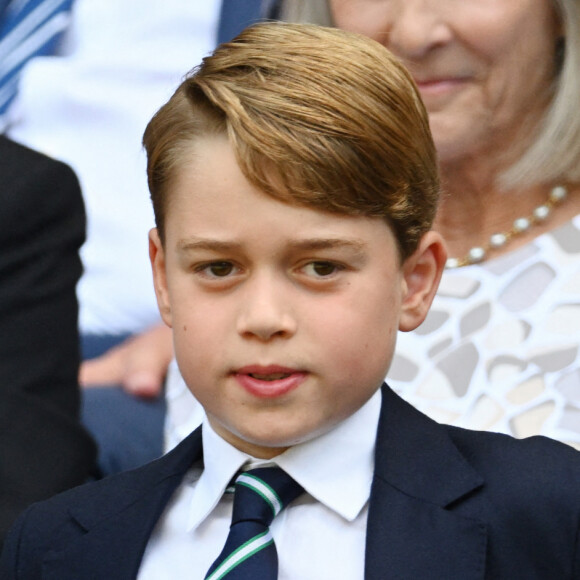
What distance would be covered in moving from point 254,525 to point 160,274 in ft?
0.80

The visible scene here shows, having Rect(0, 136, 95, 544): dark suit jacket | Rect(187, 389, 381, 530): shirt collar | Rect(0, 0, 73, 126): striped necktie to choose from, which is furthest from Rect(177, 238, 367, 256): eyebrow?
Rect(0, 0, 73, 126): striped necktie

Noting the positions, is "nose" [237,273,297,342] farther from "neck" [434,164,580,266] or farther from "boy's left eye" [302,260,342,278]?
"neck" [434,164,580,266]

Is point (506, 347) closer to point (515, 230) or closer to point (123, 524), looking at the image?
point (515, 230)

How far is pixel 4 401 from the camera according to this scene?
5.30 ft

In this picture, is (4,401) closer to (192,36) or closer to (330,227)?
(330,227)

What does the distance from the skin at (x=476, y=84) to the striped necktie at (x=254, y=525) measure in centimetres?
81

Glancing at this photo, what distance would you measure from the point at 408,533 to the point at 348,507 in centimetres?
6

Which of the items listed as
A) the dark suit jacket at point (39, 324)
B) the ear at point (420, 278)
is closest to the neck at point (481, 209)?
the dark suit jacket at point (39, 324)

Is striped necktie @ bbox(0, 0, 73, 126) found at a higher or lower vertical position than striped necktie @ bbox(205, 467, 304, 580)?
lower

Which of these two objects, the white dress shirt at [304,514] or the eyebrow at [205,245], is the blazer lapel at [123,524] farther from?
the eyebrow at [205,245]

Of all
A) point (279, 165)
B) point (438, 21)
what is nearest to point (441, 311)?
point (438, 21)

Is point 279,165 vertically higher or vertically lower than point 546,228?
higher

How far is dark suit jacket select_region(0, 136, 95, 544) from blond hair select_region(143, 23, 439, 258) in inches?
21.8

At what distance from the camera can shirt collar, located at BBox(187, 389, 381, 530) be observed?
3.59 ft
